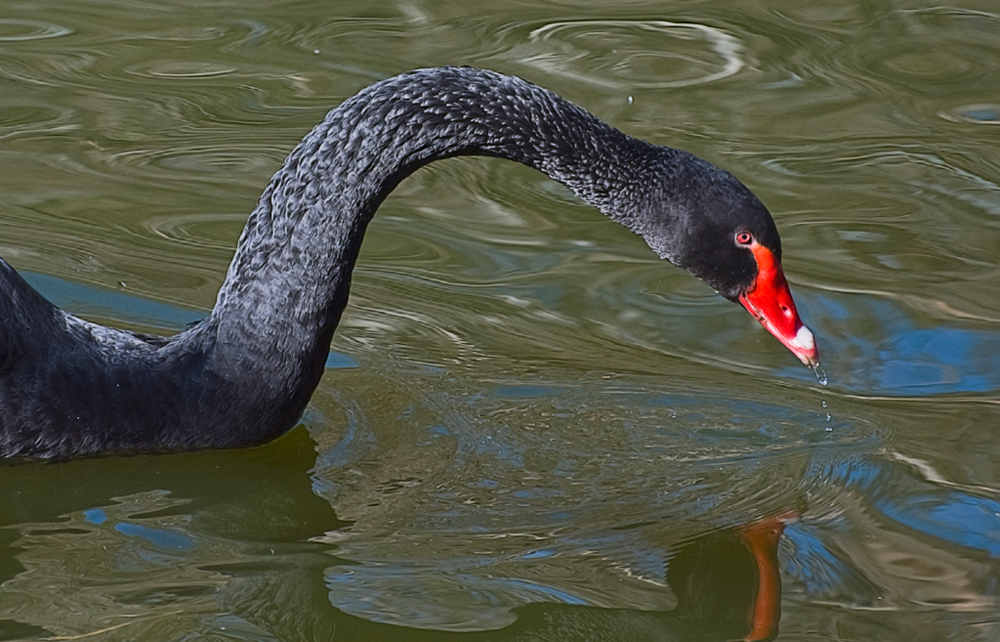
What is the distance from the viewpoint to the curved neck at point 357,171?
200 inches

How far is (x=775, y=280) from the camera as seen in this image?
16.9 feet

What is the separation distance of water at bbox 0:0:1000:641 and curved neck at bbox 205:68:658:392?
507mm

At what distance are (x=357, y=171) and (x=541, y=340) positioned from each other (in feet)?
4.37

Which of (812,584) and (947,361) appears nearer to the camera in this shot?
(812,584)

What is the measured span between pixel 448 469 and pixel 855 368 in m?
1.77

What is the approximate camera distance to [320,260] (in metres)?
5.09

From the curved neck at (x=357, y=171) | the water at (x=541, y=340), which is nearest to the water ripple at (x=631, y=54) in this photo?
the water at (x=541, y=340)

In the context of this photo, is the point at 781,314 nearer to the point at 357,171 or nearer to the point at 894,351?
the point at 894,351

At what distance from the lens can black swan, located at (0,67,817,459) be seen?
5.05m

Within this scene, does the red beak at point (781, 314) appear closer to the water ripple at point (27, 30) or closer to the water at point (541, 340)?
the water at point (541, 340)

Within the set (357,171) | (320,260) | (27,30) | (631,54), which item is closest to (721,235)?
(357,171)

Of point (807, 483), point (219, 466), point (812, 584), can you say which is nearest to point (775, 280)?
point (807, 483)

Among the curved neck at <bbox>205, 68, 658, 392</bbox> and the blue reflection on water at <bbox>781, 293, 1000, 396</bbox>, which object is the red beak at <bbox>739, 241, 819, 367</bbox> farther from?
the blue reflection on water at <bbox>781, 293, 1000, 396</bbox>

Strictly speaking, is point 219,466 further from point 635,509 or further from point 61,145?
point 61,145
